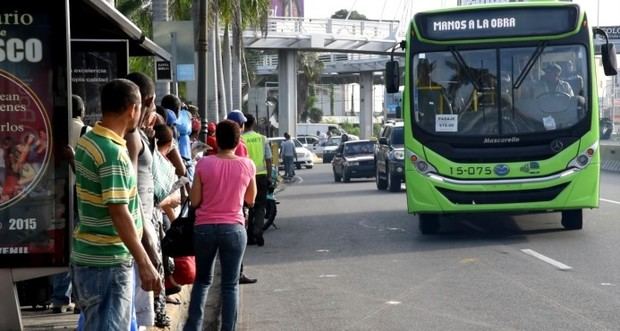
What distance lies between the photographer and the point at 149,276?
5.63 metres

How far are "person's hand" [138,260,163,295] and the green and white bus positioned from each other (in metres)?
10.7

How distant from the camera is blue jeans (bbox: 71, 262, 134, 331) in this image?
18.8 feet

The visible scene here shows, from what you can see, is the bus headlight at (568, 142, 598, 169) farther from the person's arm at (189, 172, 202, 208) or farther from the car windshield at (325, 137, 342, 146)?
the car windshield at (325, 137, 342, 146)

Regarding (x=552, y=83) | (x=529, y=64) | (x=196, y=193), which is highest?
(x=529, y=64)

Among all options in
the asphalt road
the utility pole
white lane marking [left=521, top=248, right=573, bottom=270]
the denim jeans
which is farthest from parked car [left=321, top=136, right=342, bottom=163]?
the denim jeans

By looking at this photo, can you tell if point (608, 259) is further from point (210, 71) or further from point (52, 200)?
point (210, 71)

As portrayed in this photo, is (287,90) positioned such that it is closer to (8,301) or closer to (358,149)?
(358,149)

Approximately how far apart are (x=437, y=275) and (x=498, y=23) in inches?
204

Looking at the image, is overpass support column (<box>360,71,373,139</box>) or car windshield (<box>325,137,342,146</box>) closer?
car windshield (<box>325,137,342,146</box>)

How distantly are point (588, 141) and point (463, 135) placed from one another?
71.6 inches

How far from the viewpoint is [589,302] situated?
10398 millimetres

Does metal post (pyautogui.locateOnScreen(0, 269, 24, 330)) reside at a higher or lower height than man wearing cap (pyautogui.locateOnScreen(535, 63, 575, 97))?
lower

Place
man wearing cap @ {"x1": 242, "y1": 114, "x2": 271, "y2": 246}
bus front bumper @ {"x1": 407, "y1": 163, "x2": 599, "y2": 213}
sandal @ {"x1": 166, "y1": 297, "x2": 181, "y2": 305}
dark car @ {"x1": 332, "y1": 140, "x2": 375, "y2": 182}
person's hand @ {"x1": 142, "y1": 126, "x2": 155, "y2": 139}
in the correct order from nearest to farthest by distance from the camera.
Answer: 1. person's hand @ {"x1": 142, "y1": 126, "x2": 155, "y2": 139}
2. sandal @ {"x1": 166, "y1": 297, "x2": 181, "y2": 305}
3. man wearing cap @ {"x1": 242, "y1": 114, "x2": 271, "y2": 246}
4. bus front bumper @ {"x1": 407, "y1": 163, "x2": 599, "y2": 213}
5. dark car @ {"x1": 332, "y1": 140, "x2": 375, "y2": 182}

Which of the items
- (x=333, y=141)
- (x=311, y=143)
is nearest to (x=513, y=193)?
(x=333, y=141)
